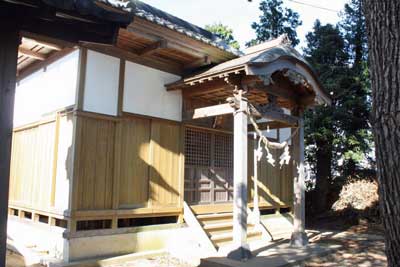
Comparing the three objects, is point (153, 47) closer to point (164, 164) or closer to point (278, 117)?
point (164, 164)

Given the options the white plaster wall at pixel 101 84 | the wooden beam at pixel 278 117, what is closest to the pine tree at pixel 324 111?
the wooden beam at pixel 278 117

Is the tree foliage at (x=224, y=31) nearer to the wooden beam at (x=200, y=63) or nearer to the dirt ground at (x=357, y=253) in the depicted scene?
the wooden beam at (x=200, y=63)

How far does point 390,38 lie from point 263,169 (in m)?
8.28

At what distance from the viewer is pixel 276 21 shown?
1711cm

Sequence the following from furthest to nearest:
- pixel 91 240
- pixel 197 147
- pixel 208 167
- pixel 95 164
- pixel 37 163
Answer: pixel 208 167 → pixel 197 147 → pixel 37 163 → pixel 95 164 → pixel 91 240

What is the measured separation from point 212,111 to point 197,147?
146cm

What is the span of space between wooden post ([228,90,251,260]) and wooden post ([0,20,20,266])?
4426 mm

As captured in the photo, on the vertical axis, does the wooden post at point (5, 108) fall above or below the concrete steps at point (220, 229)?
above

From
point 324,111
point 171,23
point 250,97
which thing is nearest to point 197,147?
point 250,97

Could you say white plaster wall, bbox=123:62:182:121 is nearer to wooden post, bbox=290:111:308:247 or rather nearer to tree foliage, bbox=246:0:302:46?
wooden post, bbox=290:111:308:247

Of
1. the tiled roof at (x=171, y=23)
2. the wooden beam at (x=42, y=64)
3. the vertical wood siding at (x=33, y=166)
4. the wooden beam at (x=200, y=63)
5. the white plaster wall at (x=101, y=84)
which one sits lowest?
the vertical wood siding at (x=33, y=166)

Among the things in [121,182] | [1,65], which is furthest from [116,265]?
[1,65]

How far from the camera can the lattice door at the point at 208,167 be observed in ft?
27.4

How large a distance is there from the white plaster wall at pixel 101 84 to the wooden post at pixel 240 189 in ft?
7.77
